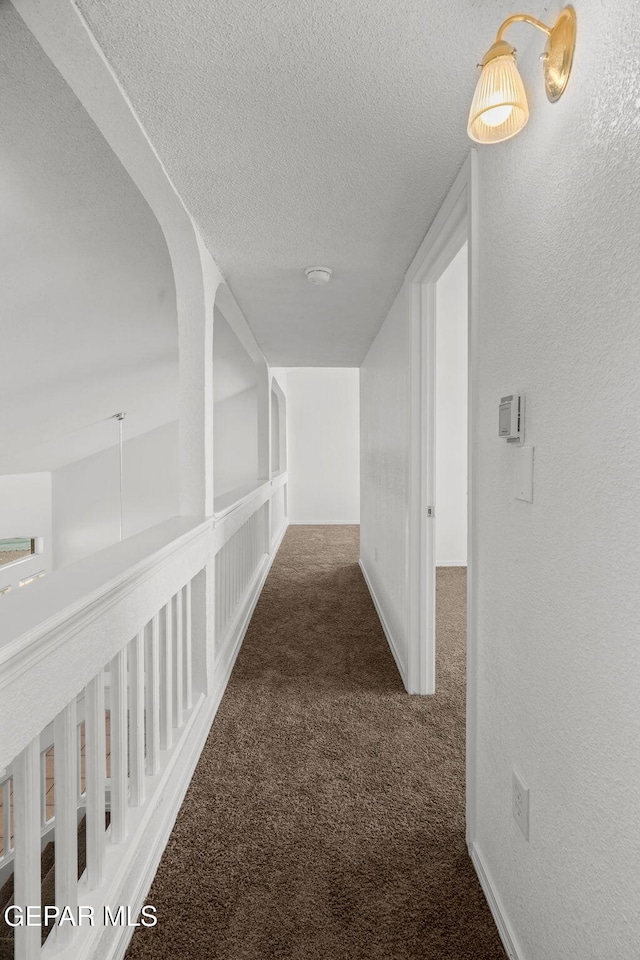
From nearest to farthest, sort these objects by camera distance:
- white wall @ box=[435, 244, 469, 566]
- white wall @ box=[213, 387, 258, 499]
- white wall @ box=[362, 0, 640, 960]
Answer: white wall @ box=[362, 0, 640, 960]
white wall @ box=[435, 244, 469, 566]
white wall @ box=[213, 387, 258, 499]

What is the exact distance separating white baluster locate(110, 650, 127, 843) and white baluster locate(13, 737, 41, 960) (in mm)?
411

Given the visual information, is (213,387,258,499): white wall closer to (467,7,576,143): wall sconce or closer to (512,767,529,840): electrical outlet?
(512,767,529,840): electrical outlet

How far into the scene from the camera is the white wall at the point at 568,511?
0.82m

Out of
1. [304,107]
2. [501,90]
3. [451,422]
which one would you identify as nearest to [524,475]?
[501,90]

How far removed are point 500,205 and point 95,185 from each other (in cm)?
136

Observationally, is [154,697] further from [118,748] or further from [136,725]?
[118,748]

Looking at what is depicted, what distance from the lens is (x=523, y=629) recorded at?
1.22m

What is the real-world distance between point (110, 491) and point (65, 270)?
534 cm

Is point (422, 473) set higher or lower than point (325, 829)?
higher

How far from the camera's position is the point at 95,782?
49.3 inches

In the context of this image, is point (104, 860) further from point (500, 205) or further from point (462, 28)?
point (462, 28)

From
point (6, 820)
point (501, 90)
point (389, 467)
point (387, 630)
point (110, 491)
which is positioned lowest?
point (6, 820)

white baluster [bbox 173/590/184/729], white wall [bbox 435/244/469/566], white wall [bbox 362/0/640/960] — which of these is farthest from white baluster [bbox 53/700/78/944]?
white wall [bbox 435/244/469/566]

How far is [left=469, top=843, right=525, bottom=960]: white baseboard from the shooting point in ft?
4.09
